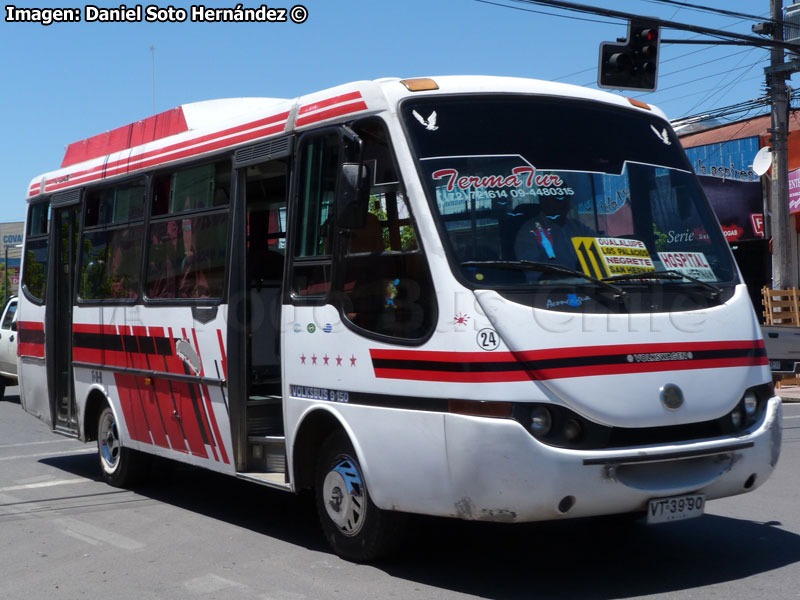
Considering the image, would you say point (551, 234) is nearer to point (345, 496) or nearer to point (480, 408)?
point (480, 408)

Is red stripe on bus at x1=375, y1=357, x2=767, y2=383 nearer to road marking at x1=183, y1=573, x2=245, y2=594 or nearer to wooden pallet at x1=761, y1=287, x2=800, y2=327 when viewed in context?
road marking at x1=183, y1=573, x2=245, y2=594

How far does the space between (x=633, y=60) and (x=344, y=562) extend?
10384 mm

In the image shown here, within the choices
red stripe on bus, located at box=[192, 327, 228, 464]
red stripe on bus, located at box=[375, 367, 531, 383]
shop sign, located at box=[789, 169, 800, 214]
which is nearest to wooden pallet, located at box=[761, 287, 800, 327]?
shop sign, located at box=[789, 169, 800, 214]

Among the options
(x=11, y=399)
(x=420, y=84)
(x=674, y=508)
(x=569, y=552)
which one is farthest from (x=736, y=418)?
(x=11, y=399)

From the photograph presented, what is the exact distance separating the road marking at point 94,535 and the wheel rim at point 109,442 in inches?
63.0

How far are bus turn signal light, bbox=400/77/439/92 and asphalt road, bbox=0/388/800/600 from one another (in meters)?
2.77

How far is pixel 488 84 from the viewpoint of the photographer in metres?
6.46

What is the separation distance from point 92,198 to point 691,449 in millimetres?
6909

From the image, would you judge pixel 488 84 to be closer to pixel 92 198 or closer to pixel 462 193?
pixel 462 193

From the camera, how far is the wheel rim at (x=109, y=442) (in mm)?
9953

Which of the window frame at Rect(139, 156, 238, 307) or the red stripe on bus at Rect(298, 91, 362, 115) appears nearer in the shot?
the red stripe on bus at Rect(298, 91, 362, 115)

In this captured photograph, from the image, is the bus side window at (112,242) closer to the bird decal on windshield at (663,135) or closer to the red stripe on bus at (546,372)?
the red stripe on bus at (546,372)

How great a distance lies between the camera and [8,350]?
63.4 ft

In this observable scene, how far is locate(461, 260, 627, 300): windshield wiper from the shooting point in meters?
5.88
